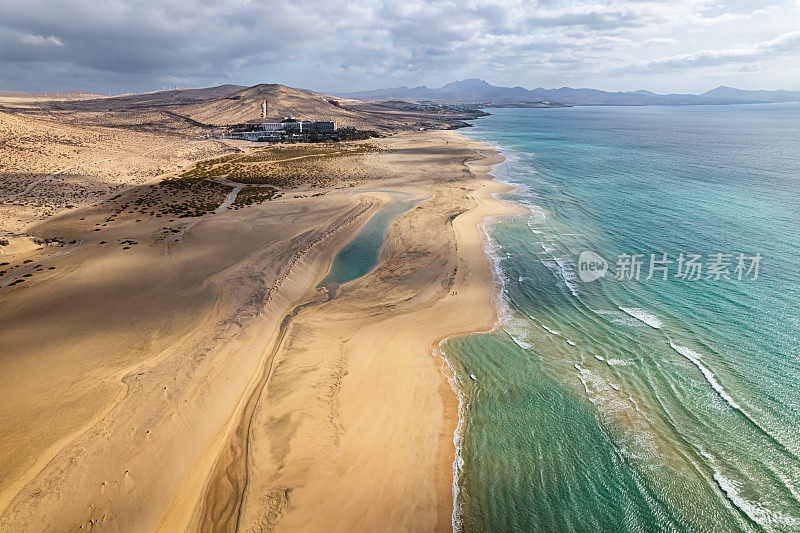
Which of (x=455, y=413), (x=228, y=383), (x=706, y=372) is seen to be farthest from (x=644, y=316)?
(x=228, y=383)

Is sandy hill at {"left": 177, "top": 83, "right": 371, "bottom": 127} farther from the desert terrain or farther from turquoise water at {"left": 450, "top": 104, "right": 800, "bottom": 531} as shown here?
turquoise water at {"left": 450, "top": 104, "right": 800, "bottom": 531}

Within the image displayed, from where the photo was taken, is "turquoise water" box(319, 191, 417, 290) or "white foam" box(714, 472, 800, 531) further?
"turquoise water" box(319, 191, 417, 290)

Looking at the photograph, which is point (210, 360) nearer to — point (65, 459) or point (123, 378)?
point (123, 378)

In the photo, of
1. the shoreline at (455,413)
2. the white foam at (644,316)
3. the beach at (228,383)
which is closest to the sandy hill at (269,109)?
the beach at (228,383)

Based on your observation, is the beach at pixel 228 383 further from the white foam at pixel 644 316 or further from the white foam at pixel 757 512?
the white foam at pixel 757 512

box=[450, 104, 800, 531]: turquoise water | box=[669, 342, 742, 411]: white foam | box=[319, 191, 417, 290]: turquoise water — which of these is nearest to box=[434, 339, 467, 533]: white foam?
box=[450, 104, 800, 531]: turquoise water

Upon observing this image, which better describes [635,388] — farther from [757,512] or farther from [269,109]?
[269,109]
